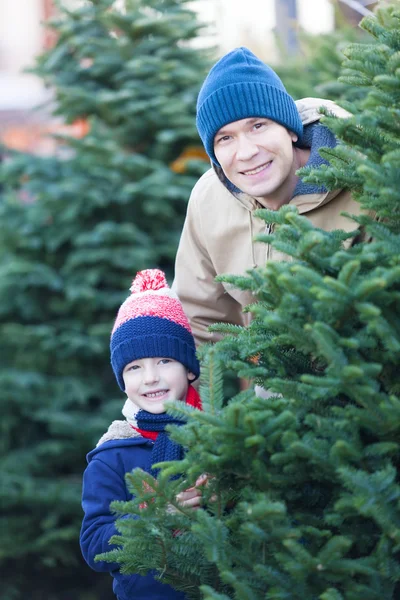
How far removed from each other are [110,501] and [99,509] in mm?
39

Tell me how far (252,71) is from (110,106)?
9.16 ft

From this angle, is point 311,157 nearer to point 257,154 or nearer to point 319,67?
point 257,154

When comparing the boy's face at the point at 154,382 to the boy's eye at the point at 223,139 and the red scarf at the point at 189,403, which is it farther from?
the boy's eye at the point at 223,139

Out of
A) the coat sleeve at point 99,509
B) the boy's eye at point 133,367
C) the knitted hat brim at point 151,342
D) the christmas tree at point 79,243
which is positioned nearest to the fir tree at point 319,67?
the christmas tree at point 79,243

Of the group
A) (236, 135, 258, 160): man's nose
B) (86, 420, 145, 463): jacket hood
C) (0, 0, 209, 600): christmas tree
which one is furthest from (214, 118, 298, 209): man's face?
(0, 0, 209, 600): christmas tree

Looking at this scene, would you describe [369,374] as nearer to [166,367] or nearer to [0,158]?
[166,367]

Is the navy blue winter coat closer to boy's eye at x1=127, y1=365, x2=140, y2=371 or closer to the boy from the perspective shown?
the boy

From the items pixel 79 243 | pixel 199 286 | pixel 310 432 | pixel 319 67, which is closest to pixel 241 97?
pixel 199 286

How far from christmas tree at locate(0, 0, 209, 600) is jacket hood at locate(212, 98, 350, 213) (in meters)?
2.25

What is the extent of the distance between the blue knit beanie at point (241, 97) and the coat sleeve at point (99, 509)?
44.7 inches

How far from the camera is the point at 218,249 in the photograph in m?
3.15

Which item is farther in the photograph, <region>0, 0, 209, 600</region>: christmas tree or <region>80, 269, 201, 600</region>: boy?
<region>0, 0, 209, 600</region>: christmas tree

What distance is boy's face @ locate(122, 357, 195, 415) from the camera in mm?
2678

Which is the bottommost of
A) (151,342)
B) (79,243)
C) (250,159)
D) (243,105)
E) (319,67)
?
(79,243)
